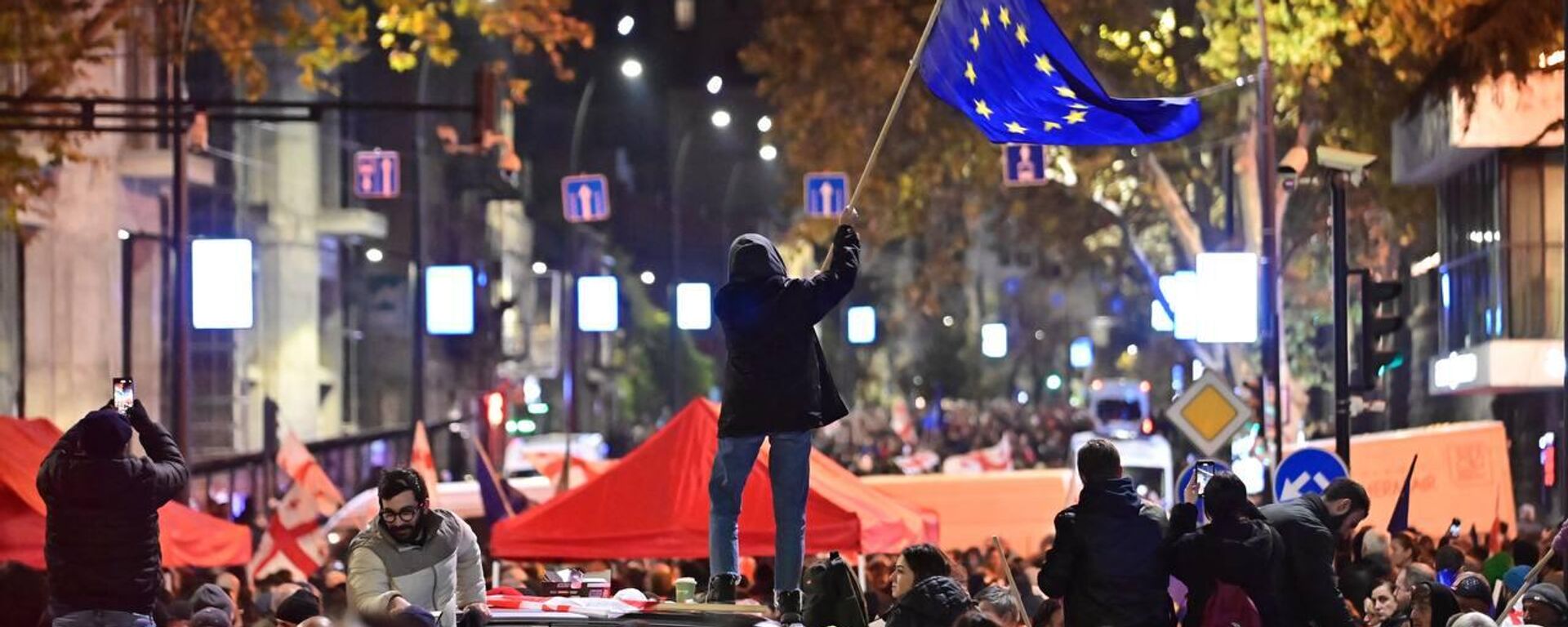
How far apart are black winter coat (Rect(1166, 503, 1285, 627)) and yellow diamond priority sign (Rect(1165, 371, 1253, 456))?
11.8 meters

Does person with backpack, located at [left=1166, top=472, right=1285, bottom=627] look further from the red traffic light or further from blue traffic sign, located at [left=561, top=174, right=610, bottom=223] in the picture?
the red traffic light

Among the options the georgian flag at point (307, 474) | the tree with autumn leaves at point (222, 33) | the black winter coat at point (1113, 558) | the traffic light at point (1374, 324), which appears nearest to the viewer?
the black winter coat at point (1113, 558)

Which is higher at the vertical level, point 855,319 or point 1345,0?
point 1345,0

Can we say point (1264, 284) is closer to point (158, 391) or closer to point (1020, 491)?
point (1020, 491)

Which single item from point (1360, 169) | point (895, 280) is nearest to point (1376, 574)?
point (1360, 169)

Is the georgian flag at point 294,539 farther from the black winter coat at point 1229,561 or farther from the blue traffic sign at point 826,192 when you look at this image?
the black winter coat at point 1229,561

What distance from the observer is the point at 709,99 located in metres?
101

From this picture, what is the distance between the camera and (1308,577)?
30.0ft

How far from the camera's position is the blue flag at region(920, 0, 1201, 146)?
10.4 meters

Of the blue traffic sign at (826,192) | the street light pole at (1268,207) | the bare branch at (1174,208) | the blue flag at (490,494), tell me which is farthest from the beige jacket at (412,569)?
the bare branch at (1174,208)

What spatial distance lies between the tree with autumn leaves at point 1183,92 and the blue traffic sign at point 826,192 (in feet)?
2.04

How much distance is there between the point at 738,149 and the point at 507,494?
79.8 metres

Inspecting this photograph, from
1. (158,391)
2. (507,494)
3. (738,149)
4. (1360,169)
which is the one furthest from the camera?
(738,149)

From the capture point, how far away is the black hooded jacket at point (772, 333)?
932cm
